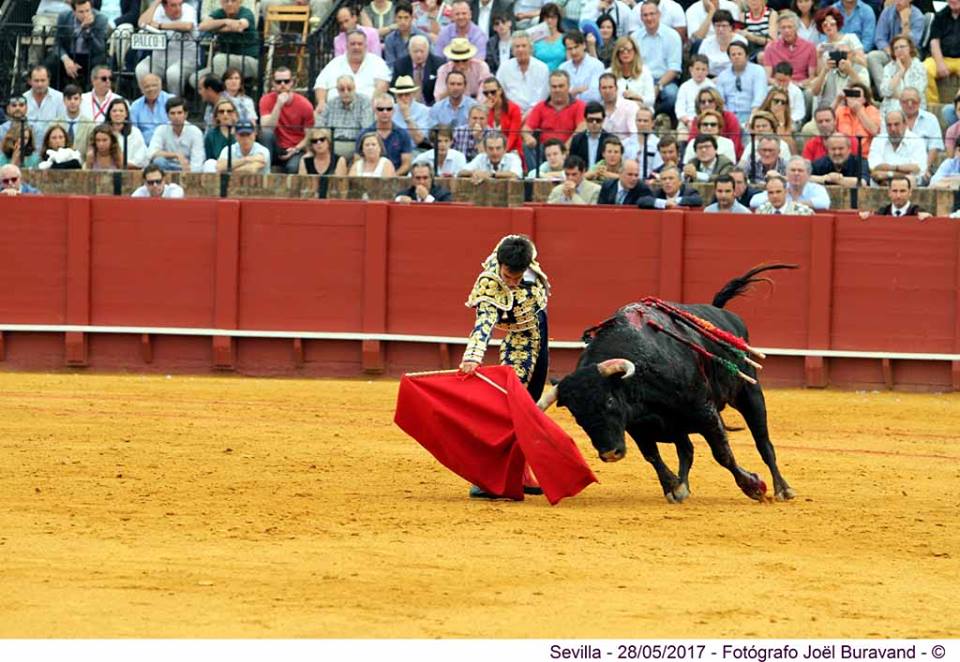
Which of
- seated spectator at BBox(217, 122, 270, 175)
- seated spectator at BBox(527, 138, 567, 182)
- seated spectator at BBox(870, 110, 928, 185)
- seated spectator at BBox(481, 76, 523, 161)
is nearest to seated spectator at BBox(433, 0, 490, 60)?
seated spectator at BBox(481, 76, 523, 161)

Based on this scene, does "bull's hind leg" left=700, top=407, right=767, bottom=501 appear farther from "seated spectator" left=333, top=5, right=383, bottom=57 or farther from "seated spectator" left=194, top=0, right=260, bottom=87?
"seated spectator" left=194, top=0, right=260, bottom=87

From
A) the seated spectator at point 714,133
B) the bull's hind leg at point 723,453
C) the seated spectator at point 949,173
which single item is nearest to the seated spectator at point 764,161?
the seated spectator at point 714,133

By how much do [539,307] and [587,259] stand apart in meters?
6.79

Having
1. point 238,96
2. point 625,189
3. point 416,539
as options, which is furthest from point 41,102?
point 416,539

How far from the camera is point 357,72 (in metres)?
18.1

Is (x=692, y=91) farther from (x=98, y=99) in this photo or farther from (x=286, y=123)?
(x=98, y=99)

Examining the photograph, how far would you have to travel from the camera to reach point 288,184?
1783 cm

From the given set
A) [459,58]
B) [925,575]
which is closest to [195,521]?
[925,575]

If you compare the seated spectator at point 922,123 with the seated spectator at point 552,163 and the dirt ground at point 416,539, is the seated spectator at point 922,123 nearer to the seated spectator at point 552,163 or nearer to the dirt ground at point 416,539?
the seated spectator at point 552,163

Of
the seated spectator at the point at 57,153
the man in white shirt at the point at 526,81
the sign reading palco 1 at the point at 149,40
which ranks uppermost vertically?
the sign reading palco 1 at the point at 149,40

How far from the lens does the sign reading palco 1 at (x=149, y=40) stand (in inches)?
742

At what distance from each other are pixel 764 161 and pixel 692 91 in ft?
3.42

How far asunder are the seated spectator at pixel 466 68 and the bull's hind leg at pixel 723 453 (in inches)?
330

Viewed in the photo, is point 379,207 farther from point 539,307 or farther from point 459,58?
point 539,307
